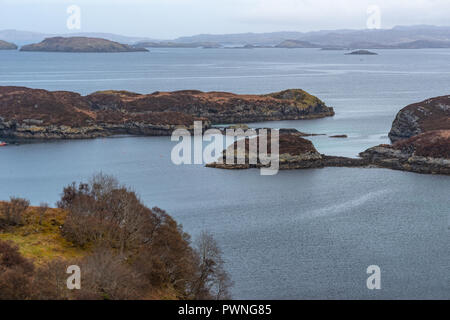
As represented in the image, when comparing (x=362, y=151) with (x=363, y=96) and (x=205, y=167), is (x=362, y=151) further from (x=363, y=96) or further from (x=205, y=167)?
(x=363, y=96)

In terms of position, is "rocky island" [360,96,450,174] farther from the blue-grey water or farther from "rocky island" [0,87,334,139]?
"rocky island" [0,87,334,139]

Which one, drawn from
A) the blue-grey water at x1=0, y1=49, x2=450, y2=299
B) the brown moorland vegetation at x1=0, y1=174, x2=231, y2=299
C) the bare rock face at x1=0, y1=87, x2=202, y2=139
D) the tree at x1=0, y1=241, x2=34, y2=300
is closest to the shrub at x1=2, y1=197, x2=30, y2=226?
the brown moorland vegetation at x1=0, y1=174, x2=231, y2=299

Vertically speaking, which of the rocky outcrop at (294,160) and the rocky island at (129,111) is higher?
the rocky island at (129,111)

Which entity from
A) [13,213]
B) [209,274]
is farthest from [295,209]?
[13,213]

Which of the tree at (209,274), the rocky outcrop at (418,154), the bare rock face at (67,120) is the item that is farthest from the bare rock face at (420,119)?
the tree at (209,274)

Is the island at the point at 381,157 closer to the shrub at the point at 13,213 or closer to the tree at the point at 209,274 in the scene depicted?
the tree at the point at 209,274

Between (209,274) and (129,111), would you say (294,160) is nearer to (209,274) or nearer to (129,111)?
(209,274)

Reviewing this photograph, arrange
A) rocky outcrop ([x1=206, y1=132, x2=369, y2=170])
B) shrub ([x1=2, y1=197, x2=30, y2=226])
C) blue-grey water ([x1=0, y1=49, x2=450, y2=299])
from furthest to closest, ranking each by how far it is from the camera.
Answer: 1. rocky outcrop ([x1=206, y1=132, x2=369, y2=170])
2. blue-grey water ([x1=0, y1=49, x2=450, y2=299])
3. shrub ([x1=2, y1=197, x2=30, y2=226])
